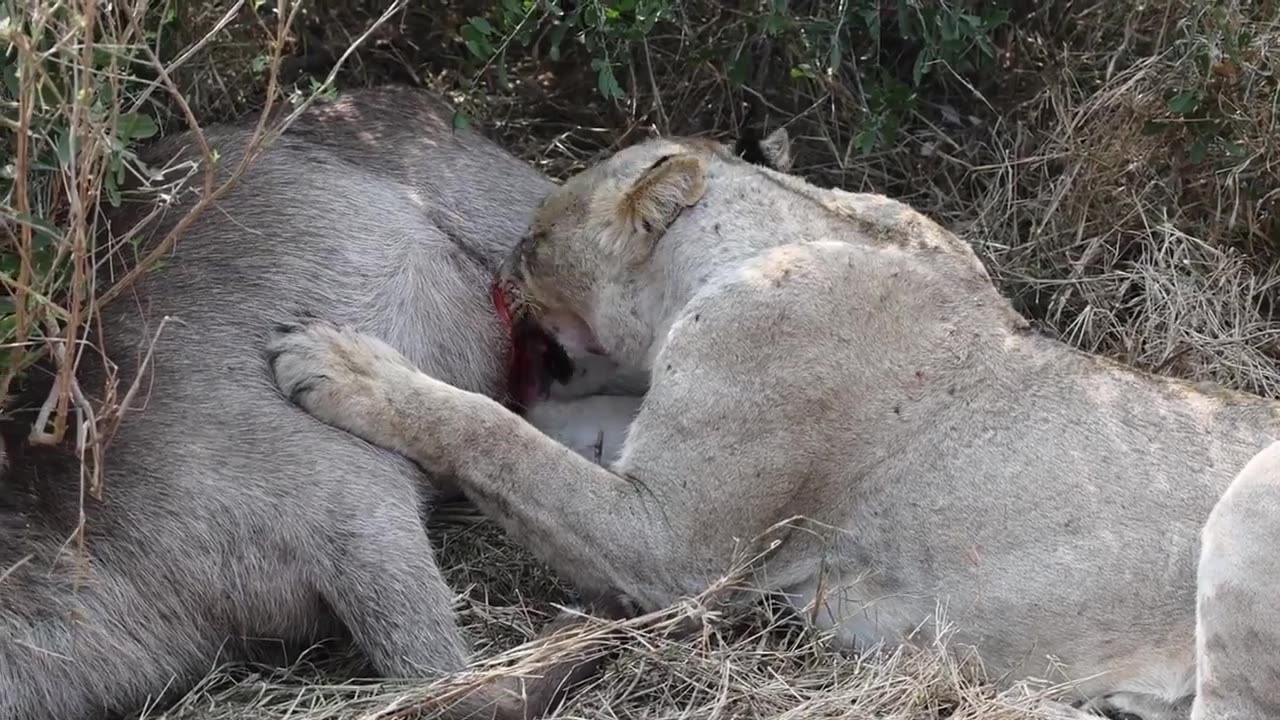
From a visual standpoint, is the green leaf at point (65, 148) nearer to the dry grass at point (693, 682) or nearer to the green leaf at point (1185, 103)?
the dry grass at point (693, 682)

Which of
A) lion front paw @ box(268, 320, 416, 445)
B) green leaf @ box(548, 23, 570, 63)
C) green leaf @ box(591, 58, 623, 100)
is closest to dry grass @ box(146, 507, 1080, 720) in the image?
lion front paw @ box(268, 320, 416, 445)

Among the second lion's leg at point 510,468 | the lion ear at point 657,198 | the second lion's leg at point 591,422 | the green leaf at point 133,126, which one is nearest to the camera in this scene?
the green leaf at point 133,126

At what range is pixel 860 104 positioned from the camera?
5547mm

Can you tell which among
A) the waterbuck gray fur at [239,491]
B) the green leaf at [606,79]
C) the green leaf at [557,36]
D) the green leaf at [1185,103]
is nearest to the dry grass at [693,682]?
the waterbuck gray fur at [239,491]

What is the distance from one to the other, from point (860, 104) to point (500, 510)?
224cm

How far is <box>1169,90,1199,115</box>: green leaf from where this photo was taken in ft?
16.9

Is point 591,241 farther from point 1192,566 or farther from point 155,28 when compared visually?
point 1192,566

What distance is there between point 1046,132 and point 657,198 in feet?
6.00

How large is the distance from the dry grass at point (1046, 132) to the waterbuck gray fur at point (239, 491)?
1.81ft

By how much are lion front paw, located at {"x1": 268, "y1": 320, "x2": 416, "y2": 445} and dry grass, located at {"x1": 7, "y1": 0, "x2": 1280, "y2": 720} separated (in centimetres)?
59

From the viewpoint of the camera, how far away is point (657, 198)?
14.4 ft

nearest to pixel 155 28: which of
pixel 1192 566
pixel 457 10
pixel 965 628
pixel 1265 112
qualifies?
pixel 457 10

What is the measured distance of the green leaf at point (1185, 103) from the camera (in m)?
5.14

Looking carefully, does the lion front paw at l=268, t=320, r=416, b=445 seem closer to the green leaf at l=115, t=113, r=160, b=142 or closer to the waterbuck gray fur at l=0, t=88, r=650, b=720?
the waterbuck gray fur at l=0, t=88, r=650, b=720
